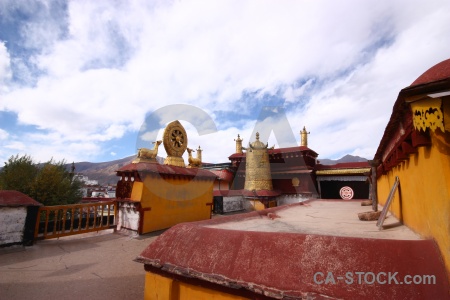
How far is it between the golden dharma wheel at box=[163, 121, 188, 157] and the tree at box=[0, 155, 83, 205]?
1013cm

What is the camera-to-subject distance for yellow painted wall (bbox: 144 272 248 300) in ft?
9.40

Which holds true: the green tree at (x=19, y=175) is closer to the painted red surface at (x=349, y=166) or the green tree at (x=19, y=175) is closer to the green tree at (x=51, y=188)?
the green tree at (x=51, y=188)

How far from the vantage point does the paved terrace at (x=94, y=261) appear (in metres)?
4.14

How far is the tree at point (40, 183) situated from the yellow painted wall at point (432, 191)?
1916 centimetres

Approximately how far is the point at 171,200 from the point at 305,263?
29.1 ft

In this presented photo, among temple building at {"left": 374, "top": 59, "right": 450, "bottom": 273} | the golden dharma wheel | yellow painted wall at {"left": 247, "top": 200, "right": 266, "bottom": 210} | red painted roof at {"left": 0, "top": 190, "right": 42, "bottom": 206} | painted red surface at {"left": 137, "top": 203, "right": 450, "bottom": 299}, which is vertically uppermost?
the golden dharma wheel

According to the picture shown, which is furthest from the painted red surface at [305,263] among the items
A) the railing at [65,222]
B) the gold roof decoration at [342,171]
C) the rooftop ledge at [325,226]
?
the gold roof decoration at [342,171]

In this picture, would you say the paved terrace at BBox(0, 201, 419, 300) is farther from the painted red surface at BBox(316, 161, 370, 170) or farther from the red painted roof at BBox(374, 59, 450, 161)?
the painted red surface at BBox(316, 161, 370, 170)

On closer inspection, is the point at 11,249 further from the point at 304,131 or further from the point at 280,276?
the point at 304,131

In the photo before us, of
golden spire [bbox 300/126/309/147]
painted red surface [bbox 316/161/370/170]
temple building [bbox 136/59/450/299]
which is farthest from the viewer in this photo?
golden spire [bbox 300/126/309/147]

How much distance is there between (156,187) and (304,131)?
19.1m

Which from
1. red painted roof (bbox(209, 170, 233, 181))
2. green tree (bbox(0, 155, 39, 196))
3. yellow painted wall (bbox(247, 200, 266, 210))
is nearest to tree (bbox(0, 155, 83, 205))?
green tree (bbox(0, 155, 39, 196))

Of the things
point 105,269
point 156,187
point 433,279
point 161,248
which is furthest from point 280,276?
point 156,187

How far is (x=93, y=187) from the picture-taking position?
41.7 meters
